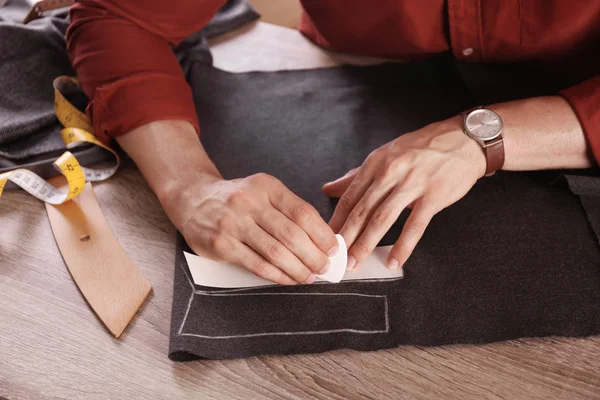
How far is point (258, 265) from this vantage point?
0.82m

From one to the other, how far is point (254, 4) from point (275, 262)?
86cm

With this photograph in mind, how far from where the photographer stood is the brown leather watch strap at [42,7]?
125 cm

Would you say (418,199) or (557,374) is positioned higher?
(418,199)

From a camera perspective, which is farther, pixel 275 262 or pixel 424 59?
pixel 424 59

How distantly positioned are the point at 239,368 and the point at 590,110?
0.67 meters

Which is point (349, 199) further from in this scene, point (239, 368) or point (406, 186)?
point (239, 368)

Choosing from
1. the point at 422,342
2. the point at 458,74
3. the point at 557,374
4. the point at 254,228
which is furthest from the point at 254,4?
the point at 557,374

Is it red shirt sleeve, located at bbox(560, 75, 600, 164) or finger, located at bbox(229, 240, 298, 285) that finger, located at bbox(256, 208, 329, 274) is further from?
red shirt sleeve, located at bbox(560, 75, 600, 164)

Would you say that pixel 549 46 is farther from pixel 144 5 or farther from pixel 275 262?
pixel 144 5

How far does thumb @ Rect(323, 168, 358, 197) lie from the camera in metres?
0.93

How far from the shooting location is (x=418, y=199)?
2.85 ft

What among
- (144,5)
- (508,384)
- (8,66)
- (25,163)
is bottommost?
(508,384)

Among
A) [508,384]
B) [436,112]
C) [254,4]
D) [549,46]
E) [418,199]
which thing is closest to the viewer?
[508,384]

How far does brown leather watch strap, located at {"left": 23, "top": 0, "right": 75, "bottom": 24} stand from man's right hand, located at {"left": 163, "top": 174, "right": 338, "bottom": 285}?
2.30 feet
